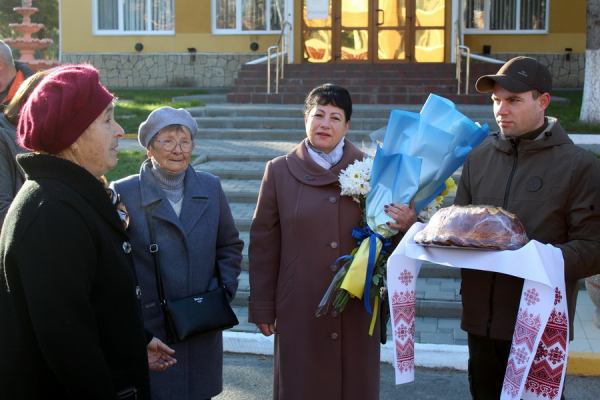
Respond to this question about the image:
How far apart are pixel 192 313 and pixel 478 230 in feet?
4.69

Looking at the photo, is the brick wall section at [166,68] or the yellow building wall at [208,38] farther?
the brick wall section at [166,68]

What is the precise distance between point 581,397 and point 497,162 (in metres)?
2.19

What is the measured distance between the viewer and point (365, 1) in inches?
680

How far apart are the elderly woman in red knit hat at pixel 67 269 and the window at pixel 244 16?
17887 mm

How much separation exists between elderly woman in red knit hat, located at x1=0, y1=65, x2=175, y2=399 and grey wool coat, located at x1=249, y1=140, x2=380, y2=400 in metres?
1.24

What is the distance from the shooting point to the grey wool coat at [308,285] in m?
3.33

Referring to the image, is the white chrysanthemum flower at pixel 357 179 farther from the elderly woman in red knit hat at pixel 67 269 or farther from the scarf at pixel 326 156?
the elderly woman in red knit hat at pixel 67 269

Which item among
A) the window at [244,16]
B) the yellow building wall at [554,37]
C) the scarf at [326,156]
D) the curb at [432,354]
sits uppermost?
the window at [244,16]

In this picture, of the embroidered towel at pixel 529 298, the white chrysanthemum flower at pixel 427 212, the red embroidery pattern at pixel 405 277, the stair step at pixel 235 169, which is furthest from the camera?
the stair step at pixel 235 169

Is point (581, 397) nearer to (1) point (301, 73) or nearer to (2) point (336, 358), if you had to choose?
(2) point (336, 358)

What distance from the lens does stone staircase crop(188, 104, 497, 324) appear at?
6145 mm

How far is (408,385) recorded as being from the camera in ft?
15.2

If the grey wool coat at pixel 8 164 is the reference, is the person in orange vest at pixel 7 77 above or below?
above

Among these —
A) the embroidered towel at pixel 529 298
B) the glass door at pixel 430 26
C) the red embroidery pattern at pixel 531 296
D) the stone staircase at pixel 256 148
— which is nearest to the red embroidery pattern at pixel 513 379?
the embroidered towel at pixel 529 298
